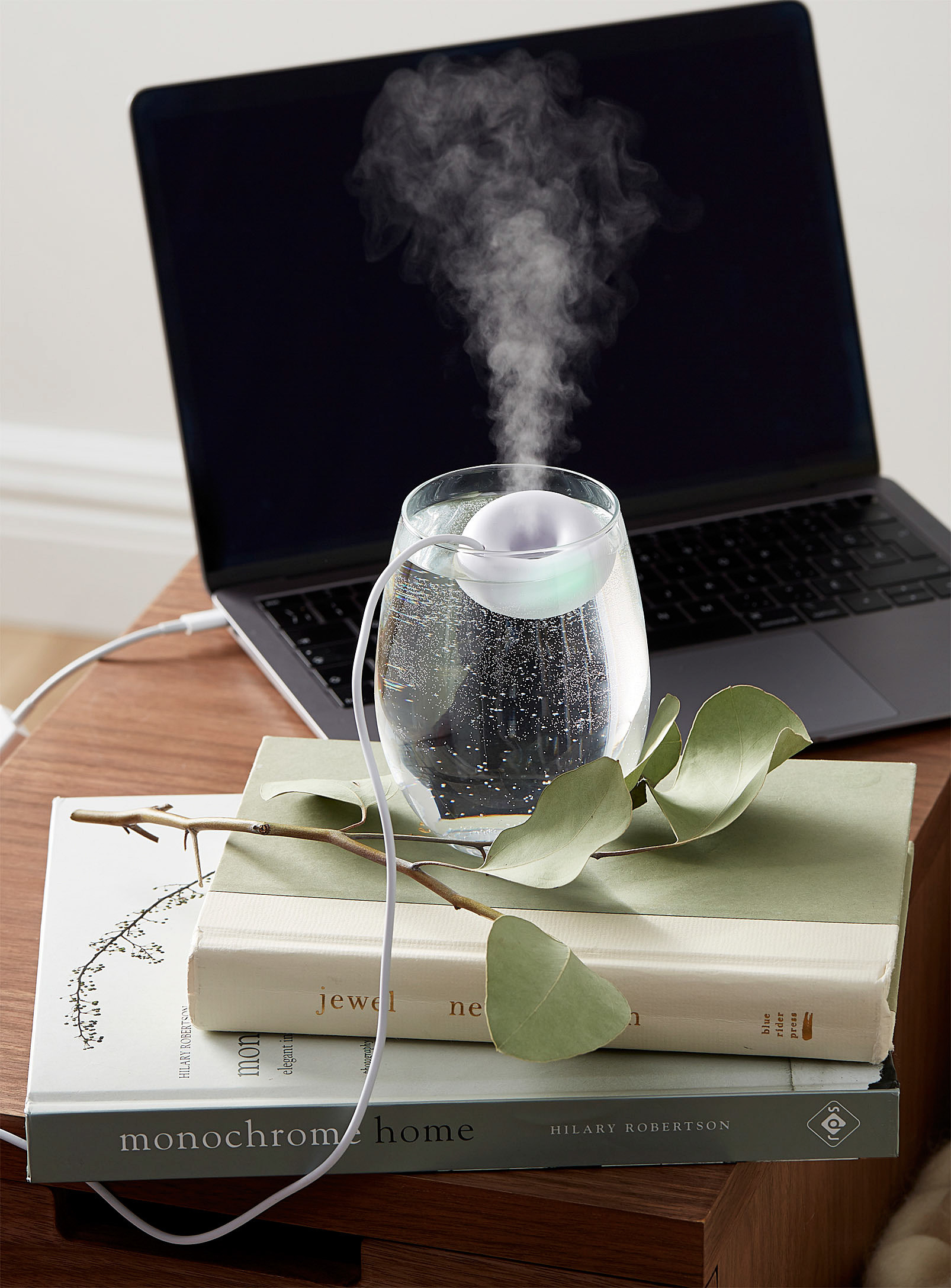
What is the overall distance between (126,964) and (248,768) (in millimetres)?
190

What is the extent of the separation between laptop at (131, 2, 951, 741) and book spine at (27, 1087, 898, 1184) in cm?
28

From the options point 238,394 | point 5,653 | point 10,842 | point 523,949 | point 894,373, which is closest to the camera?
point 523,949

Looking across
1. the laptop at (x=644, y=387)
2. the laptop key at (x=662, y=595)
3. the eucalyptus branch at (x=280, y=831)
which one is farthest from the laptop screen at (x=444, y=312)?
the eucalyptus branch at (x=280, y=831)

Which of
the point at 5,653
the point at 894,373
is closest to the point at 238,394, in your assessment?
the point at 894,373

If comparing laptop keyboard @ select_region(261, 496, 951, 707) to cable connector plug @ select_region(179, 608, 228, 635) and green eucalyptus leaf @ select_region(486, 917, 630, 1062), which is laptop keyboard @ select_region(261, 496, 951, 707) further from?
green eucalyptus leaf @ select_region(486, 917, 630, 1062)

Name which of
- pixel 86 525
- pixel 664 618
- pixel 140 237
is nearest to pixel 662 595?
pixel 664 618

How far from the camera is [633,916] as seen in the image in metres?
0.47

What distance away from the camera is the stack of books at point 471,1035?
438mm

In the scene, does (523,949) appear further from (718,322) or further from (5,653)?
(5,653)

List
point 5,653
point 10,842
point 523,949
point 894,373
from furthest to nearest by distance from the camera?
1. point 5,653
2. point 894,373
3. point 10,842
4. point 523,949

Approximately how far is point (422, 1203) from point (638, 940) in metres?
0.11

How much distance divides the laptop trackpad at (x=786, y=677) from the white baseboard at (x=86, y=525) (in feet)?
3.36

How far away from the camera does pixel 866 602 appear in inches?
31.7

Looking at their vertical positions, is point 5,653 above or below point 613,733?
below
